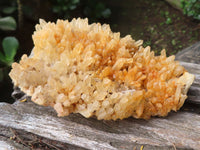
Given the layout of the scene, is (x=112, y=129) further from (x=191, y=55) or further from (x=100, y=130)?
(x=191, y=55)

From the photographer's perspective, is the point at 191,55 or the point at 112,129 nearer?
the point at 112,129

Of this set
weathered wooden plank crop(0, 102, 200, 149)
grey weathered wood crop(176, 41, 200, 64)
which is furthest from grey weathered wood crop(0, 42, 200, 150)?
grey weathered wood crop(176, 41, 200, 64)

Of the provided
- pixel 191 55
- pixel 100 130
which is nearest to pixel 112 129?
pixel 100 130

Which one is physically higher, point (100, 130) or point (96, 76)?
point (96, 76)

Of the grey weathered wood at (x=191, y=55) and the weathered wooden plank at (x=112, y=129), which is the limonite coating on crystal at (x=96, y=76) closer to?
the weathered wooden plank at (x=112, y=129)

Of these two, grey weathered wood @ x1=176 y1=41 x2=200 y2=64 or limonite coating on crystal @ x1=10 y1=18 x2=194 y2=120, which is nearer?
limonite coating on crystal @ x1=10 y1=18 x2=194 y2=120

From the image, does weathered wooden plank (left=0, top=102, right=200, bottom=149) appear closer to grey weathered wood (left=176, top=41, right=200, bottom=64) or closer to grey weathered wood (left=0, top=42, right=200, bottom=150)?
grey weathered wood (left=0, top=42, right=200, bottom=150)
